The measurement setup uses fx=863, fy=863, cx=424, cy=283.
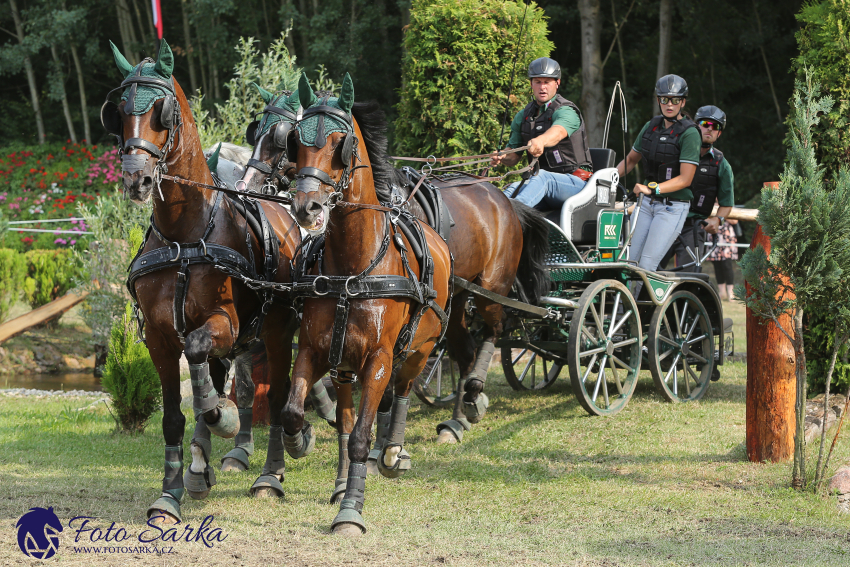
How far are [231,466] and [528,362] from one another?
12.0 ft

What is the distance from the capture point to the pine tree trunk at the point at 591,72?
49.0 ft

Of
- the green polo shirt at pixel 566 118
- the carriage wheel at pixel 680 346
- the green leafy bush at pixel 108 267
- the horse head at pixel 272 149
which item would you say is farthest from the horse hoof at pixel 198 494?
the green leafy bush at pixel 108 267

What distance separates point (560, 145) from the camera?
6.99 metres

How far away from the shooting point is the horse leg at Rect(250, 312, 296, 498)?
482 cm

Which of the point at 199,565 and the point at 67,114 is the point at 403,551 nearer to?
the point at 199,565

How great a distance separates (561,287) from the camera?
22.8ft

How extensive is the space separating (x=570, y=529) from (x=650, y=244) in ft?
12.1

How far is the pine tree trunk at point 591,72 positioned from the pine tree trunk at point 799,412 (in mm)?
10410

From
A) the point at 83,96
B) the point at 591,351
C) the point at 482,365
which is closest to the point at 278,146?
the point at 482,365

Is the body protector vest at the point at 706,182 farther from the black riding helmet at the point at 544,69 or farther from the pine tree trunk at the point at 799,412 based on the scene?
the pine tree trunk at the point at 799,412

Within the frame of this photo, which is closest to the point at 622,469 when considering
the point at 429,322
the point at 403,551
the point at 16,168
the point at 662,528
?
the point at 662,528

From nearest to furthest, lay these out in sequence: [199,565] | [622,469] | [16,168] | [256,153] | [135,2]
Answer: [199,565], [256,153], [622,469], [16,168], [135,2]

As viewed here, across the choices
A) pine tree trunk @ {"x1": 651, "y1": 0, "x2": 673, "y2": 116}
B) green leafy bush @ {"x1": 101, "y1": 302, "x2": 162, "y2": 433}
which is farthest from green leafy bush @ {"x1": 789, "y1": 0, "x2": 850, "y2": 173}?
pine tree trunk @ {"x1": 651, "y1": 0, "x2": 673, "y2": 116}

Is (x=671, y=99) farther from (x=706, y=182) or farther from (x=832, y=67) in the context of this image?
(x=832, y=67)
